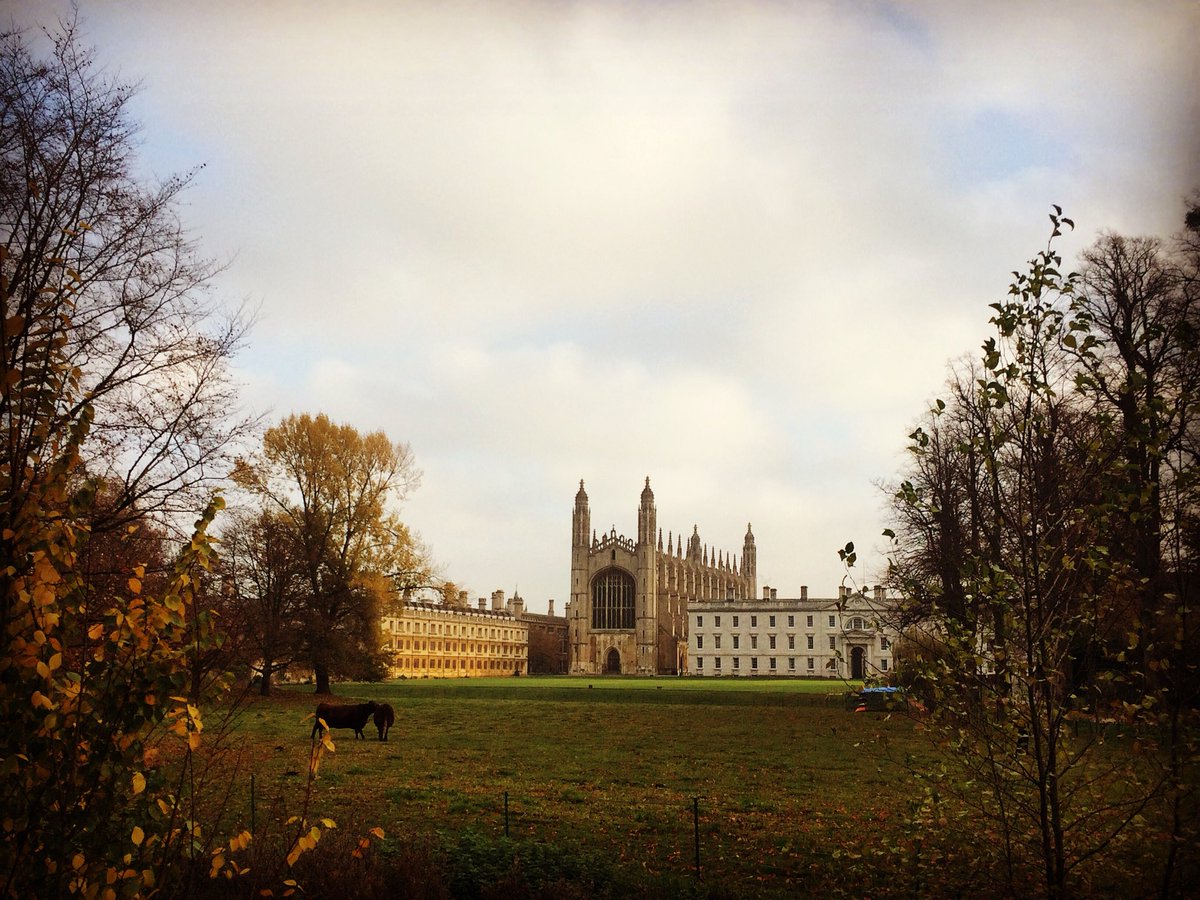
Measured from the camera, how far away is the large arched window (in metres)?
105

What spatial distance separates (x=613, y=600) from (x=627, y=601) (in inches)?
69.9

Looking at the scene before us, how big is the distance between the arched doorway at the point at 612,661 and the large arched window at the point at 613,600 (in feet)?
9.99

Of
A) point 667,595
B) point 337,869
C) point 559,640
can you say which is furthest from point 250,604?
point 559,640

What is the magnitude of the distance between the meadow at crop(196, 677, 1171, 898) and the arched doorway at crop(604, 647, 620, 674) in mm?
74407

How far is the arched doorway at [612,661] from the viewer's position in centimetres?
10332

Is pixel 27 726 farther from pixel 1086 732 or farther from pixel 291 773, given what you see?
pixel 1086 732

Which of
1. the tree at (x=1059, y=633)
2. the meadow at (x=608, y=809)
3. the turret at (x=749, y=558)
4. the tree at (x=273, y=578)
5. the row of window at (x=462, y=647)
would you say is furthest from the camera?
the turret at (x=749, y=558)

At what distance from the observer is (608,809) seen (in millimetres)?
13898

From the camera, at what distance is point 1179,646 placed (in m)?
4.77

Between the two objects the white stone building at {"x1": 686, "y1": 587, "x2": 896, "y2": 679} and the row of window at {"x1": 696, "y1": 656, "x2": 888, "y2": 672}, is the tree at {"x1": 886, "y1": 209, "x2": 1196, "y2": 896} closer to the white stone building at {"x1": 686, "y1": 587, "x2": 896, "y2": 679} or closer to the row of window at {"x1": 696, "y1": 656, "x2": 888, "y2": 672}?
the white stone building at {"x1": 686, "y1": 587, "x2": 896, "y2": 679}

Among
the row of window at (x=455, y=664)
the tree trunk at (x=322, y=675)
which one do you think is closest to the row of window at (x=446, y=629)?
the row of window at (x=455, y=664)

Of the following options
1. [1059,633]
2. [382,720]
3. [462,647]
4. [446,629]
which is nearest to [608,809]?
[1059,633]

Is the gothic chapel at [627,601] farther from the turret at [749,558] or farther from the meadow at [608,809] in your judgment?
the meadow at [608,809]

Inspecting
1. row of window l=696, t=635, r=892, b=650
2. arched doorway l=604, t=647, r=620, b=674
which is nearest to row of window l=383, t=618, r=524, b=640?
arched doorway l=604, t=647, r=620, b=674
